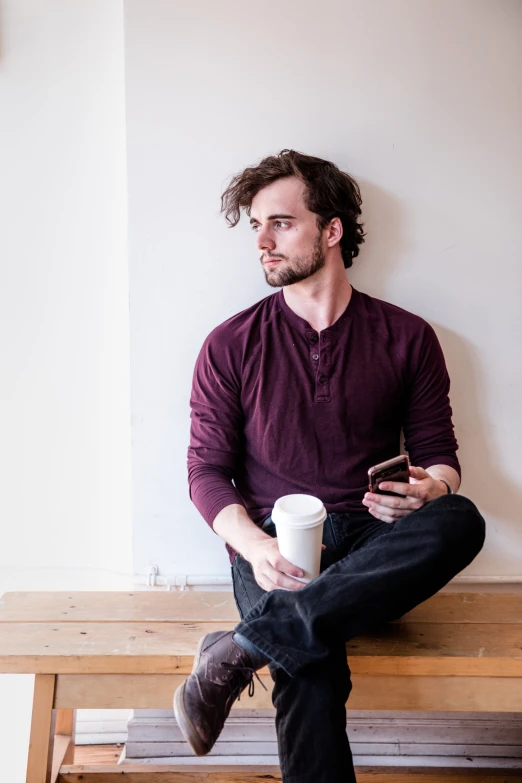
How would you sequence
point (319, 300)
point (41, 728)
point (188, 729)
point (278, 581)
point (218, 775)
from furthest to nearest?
point (319, 300), point (218, 775), point (41, 728), point (278, 581), point (188, 729)

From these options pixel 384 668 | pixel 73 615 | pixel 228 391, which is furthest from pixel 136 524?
pixel 384 668

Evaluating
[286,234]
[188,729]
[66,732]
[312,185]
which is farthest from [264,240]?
[66,732]

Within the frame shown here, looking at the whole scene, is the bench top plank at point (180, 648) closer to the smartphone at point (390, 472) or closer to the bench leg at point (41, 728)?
the bench leg at point (41, 728)

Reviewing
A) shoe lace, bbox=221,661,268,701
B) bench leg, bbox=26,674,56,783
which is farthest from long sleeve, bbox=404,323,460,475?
bench leg, bbox=26,674,56,783

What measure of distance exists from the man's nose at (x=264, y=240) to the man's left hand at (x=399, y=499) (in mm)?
744

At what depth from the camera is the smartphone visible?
150cm

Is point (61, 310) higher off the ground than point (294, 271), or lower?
lower

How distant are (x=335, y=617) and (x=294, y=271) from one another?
3.08 ft

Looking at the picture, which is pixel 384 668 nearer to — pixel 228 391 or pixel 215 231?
pixel 228 391

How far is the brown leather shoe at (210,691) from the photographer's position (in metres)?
1.32

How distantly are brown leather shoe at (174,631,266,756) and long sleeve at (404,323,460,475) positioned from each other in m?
0.78

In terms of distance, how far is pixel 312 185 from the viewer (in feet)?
6.07

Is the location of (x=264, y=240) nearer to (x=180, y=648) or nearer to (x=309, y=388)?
(x=309, y=388)

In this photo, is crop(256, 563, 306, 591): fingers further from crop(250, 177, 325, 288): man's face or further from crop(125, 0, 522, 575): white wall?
crop(250, 177, 325, 288): man's face
